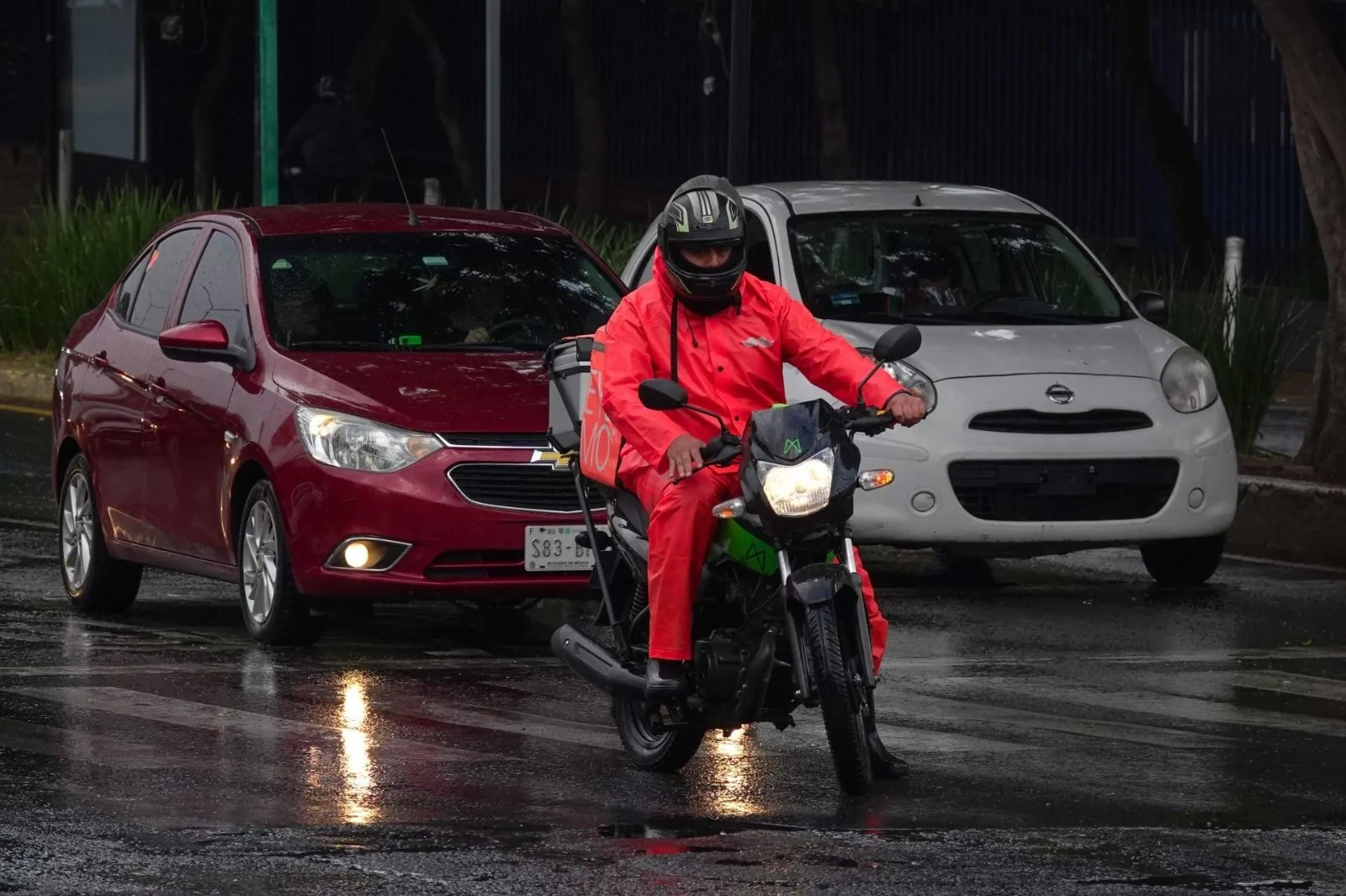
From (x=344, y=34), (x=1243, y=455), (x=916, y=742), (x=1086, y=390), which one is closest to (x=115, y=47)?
(x=344, y=34)

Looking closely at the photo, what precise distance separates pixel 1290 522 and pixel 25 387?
10425 millimetres

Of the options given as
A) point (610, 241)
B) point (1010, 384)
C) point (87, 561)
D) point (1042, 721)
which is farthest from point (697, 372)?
point (610, 241)

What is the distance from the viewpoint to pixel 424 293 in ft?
37.1

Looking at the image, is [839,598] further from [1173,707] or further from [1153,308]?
[1153,308]

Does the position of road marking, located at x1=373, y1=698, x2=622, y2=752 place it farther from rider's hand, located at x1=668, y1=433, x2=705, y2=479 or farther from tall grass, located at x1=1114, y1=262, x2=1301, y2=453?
tall grass, located at x1=1114, y1=262, x2=1301, y2=453

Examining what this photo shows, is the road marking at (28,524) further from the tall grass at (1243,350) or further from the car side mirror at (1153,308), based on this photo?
the tall grass at (1243,350)

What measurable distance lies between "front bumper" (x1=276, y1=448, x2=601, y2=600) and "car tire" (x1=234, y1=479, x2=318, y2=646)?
0.12 metres

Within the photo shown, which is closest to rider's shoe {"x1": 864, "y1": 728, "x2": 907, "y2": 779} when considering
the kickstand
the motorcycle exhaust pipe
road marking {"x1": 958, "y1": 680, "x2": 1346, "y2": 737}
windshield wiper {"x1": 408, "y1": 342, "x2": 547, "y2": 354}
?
the motorcycle exhaust pipe

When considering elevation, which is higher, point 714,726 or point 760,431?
point 760,431

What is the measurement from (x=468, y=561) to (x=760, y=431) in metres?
2.83

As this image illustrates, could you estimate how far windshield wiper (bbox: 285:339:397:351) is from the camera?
1094cm

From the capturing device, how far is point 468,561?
1030cm

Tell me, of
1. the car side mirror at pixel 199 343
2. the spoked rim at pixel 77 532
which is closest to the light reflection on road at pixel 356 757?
the car side mirror at pixel 199 343

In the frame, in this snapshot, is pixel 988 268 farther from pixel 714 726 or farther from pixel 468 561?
pixel 714 726
